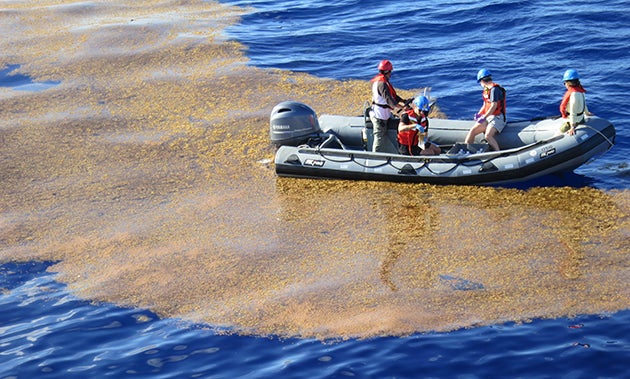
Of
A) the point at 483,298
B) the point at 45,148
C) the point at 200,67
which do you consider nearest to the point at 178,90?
the point at 200,67

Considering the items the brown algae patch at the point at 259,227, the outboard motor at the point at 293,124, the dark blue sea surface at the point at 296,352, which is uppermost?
the outboard motor at the point at 293,124

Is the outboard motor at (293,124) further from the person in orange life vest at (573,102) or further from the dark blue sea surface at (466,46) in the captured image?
the person in orange life vest at (573,102)

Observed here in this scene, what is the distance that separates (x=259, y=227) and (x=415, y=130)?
311 cm

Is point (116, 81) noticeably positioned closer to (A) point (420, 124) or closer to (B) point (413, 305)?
(A) point (420, 124)

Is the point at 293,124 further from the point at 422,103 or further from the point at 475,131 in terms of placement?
the point at 475,131

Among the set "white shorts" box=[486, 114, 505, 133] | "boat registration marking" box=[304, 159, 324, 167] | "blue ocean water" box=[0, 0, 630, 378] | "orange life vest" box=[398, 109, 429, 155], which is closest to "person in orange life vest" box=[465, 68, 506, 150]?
"white shorts" box=[486, 114, 505, 133]

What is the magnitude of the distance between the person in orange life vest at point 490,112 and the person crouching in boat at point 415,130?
0.83m

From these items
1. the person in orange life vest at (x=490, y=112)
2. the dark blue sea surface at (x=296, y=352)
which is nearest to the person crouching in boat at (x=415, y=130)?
the person in orange life vest at (x=490, y=112)

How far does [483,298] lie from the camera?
34.5 ft

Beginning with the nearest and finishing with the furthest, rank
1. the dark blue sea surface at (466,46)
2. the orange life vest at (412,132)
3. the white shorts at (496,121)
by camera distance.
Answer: the orange life vest at (412,132) < the white shorts at (496,121) < the dark blue sea surface at (466,46)

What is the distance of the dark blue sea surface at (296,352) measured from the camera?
362 inches

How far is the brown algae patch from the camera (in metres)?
10.6

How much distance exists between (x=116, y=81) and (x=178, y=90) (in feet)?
6.20

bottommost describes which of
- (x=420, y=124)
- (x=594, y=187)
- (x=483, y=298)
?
(x=483, y=298)
